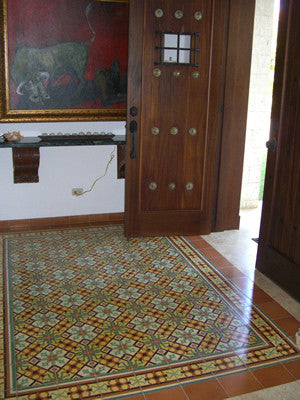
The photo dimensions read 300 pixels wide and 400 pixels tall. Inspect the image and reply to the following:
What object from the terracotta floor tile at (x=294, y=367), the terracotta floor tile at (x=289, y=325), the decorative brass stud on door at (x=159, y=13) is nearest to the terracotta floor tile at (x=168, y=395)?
the terracotta floor tile at (x=294, y=367)

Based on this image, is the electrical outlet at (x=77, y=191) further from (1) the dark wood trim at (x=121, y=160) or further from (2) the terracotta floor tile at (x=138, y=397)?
(2) the terracotta floor tile at (x=138, y=397)

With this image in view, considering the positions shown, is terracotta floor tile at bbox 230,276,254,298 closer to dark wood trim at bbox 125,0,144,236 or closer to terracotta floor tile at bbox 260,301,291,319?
terracotta floor tile at bbox 260,301,291,319

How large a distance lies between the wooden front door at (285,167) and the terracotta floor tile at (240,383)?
96 cm

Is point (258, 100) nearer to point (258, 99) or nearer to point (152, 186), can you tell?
point (258, 99)

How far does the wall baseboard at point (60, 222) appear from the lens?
4.33m

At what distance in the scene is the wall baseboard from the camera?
433cm

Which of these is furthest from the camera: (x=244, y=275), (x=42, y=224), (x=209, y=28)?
(x=42, y=224)

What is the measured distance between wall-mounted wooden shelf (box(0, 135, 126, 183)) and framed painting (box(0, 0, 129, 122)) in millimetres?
260

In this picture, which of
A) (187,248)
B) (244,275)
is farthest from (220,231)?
(244,275)

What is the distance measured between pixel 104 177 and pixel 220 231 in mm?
1287

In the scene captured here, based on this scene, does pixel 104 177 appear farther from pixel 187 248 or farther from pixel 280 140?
pixel 280 140

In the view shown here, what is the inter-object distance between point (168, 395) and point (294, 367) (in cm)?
74

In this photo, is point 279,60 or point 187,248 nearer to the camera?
point 279,60

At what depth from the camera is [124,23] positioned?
4.12 m
